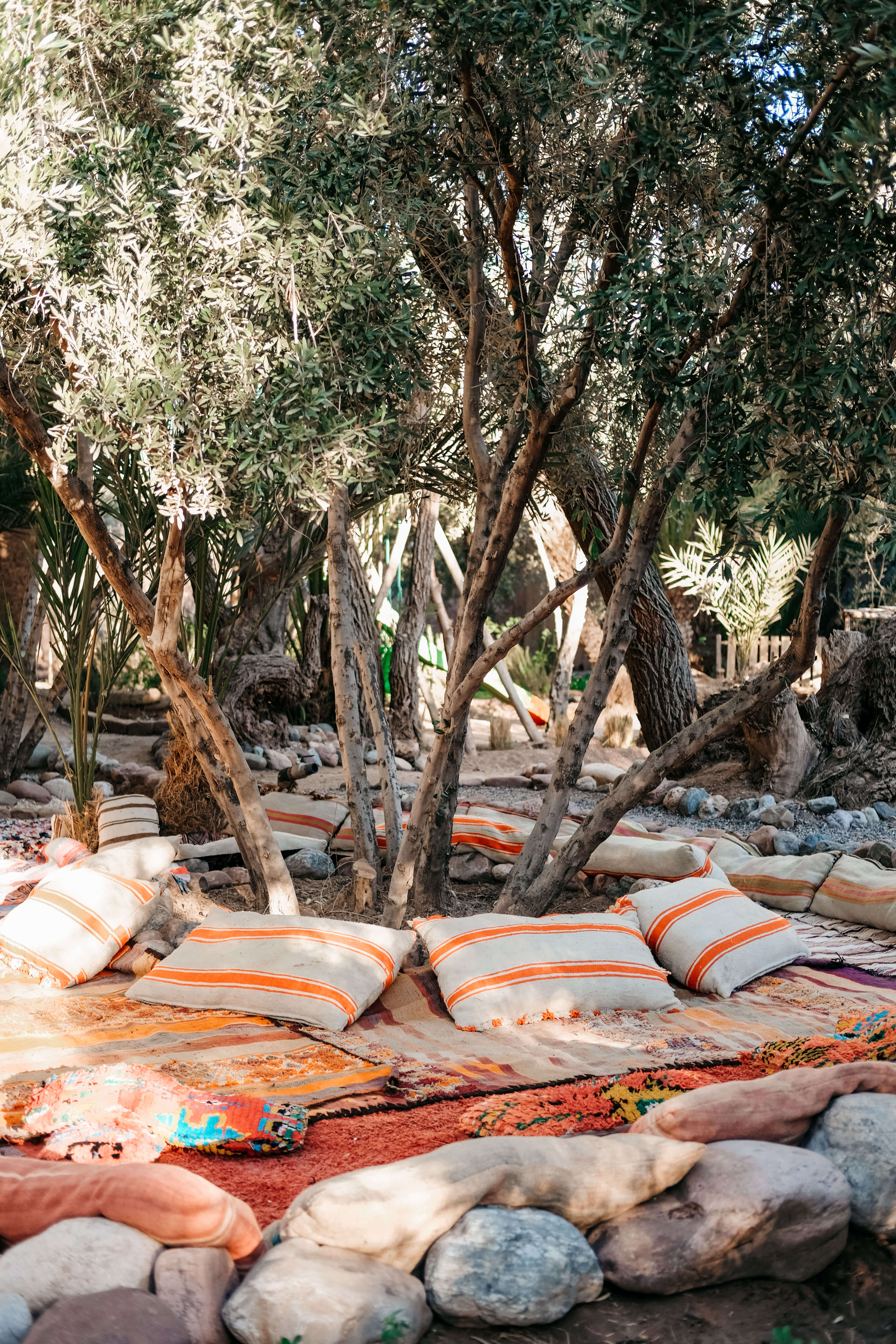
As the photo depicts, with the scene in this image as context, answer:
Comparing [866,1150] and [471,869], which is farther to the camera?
[471,869]

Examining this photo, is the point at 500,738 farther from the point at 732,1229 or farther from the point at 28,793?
the point at 732,1229

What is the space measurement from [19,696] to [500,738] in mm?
4402

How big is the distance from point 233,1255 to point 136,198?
2.76m

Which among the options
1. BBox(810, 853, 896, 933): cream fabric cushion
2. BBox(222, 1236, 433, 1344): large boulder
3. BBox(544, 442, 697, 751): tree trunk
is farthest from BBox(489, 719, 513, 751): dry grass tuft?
BBox(222, 1236, 433, 1344): large boulder

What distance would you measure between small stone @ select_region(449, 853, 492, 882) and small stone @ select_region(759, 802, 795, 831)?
215cm

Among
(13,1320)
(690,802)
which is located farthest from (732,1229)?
(690,802)

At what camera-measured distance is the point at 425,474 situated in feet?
16.0

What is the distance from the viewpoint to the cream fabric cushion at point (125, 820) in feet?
18.3

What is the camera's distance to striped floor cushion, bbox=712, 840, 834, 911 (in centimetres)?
508

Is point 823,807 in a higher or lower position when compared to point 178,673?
lower

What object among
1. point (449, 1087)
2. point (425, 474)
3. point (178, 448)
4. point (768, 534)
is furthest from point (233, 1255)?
point (768, 534)

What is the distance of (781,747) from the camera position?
7.73 m

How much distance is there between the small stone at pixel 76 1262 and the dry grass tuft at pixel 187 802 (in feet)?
13.7

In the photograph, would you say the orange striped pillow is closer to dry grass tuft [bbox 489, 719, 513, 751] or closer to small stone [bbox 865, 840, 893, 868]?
small stone [bbox 865, 840, 893, 868]
